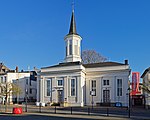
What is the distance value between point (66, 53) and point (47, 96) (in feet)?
39.2

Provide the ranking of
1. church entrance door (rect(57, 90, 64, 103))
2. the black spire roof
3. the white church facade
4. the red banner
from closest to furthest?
1. the white church facade
2. church entrance door (rect(57, 90, 64, 103))
3. the black spire roof
4. the red banner

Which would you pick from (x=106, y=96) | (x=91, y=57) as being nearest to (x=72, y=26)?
(x=91, y=57)

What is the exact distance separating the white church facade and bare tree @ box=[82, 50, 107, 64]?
15189 millimetres

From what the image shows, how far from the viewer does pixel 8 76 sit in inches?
2815

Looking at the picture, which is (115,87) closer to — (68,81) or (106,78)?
(106,78)

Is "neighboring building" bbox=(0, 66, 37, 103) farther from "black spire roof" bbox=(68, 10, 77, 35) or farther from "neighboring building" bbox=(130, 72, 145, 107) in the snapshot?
"neighboring building" bbox=(130, 72, 145, 107)

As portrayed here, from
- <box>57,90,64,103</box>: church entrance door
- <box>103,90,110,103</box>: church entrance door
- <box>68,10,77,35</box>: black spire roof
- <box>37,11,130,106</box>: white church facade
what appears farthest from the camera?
<box>68,10,77,35</box>: black spire roof

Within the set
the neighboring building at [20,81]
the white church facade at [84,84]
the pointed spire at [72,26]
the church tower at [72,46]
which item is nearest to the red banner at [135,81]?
the white church facade at [84,84]

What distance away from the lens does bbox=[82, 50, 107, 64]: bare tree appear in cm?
7194

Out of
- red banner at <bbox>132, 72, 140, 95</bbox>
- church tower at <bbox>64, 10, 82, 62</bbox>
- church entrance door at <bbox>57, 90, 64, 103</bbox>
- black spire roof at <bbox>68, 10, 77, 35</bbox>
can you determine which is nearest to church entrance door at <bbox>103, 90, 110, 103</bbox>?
church entrance door at <bbox>57, 90, 64, 103</bbox>

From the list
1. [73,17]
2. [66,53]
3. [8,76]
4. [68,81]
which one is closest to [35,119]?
[68,81]

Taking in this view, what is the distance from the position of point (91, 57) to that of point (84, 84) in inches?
726

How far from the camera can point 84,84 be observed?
2176 inches

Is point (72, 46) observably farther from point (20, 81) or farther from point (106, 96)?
point (20, 81)
